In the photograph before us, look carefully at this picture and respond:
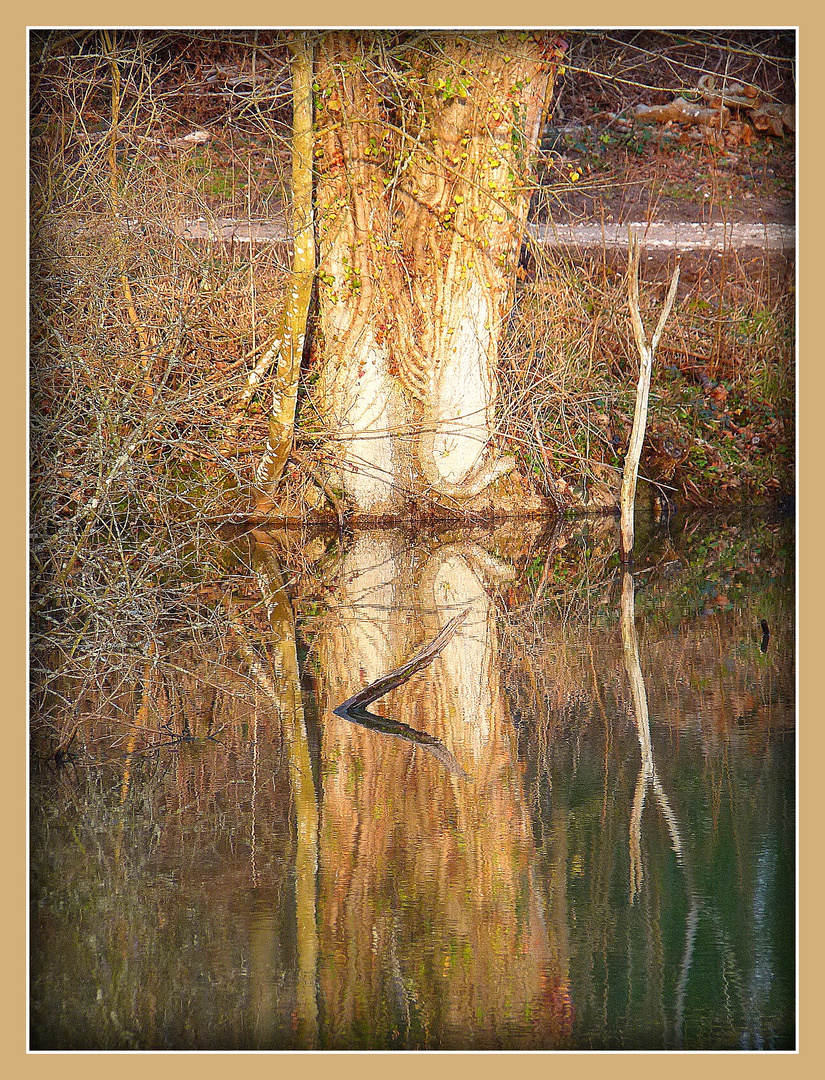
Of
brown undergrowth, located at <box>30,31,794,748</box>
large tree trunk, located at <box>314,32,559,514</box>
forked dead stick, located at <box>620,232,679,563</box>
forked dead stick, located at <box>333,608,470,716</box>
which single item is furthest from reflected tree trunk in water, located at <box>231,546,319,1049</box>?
forked dead stick, located at <box>620,232,679,563</box>

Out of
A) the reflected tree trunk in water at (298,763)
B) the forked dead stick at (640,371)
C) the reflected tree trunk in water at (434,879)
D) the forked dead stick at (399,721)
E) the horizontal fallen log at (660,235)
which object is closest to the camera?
the reflected tree trunk in water at (434,879)

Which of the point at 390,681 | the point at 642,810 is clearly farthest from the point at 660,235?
the point at 642,810

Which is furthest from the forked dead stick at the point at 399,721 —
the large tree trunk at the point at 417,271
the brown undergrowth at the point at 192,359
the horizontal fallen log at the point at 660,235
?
the horizontal fallen log at the point at 660,235

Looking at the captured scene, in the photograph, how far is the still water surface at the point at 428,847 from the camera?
3.50 m

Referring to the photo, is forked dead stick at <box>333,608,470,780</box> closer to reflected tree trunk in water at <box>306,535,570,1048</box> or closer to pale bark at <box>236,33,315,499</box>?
reflected tree trunk in water at <box>306,535,570,1048</box>

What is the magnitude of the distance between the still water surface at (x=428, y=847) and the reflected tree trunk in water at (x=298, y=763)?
0.01 metres

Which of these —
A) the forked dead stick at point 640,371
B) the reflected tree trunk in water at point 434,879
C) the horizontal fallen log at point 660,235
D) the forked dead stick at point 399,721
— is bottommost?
the reflected tree trunk in water at point 434,879

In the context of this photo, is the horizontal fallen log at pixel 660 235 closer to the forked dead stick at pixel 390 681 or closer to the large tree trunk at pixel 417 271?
the large tree trunk at pixel 417 271

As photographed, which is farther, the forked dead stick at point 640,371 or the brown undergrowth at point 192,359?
the forked dead stick at point 640,371

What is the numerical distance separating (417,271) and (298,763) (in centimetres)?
717

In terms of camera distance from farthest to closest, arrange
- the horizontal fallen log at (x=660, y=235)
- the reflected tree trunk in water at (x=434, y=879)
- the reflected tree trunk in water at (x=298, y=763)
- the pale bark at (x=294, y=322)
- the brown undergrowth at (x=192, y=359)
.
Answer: the horizontal fallen log at (x=660, y=235) < the pale bark at (x=294, y=322) < the brown undergrowth at (x=192, y=359) < the reflected tree trunk in water at (x=298, y=763) < the reflected tree trunk in water at (x=434, y=879)

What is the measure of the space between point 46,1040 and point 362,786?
5.42 ft

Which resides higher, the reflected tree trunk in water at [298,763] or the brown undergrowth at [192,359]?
the brown undergrowth at [192,359]

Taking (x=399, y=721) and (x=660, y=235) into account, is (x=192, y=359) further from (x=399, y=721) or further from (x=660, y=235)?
(x=660, y=235)
